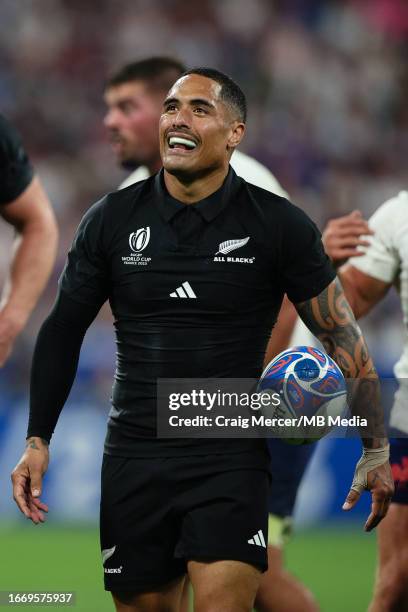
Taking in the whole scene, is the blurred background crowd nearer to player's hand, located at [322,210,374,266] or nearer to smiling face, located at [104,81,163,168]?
smiling face, located at [104,81,163,168]

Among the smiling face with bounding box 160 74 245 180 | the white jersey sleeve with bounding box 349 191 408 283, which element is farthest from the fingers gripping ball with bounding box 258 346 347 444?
the white jersey sleeve with bounding box 349 191 408 283

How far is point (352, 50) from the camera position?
14.4 m

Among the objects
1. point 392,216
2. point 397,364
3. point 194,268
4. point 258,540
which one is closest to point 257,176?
point 392,216

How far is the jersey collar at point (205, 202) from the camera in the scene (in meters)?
4.01

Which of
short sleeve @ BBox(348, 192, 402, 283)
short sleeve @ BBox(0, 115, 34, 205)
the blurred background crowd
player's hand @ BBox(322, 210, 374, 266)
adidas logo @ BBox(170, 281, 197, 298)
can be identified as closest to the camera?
adidas logo @ BBox(170, 281, 197, 298)

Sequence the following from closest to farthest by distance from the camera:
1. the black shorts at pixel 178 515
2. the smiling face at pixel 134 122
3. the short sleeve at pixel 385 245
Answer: the black shorts at pixel 178 515, the short sleeve at pixel 385 245, the smiling face at pixel 134 122

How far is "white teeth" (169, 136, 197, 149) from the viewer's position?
394 cm

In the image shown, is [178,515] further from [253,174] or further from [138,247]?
[253,174]

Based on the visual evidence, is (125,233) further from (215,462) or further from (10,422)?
(10,422)

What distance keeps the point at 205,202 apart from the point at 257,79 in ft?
33.4

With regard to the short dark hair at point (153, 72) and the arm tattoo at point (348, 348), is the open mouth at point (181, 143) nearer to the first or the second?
the arm tattoo at point (348, 348)

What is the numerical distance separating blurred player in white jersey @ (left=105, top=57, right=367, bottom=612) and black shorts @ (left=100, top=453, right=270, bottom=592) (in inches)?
48.9

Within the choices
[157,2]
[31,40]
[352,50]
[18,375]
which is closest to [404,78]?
[352,50]

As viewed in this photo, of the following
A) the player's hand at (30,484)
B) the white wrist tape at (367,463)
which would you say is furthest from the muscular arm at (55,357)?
the white wrist tape at (367,463)
